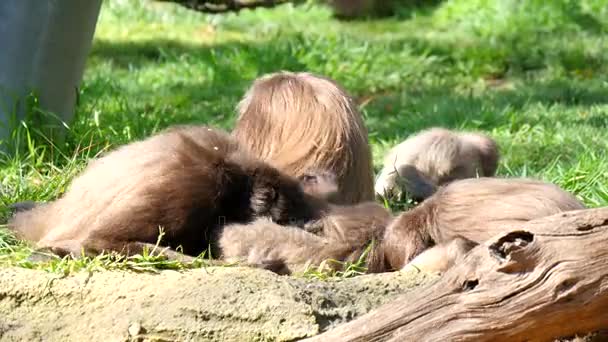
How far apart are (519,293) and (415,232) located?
1.44 metres

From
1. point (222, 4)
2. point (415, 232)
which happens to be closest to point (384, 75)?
point (222, 4)

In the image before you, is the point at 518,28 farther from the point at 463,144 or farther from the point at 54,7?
the point at 54,7

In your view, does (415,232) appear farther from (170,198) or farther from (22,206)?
(22,206)

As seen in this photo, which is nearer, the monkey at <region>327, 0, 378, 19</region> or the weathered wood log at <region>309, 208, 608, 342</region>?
the weathered wood log at <region>309, 208, 608, 342</region>

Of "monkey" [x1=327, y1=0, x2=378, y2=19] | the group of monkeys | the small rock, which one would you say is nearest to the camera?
the small rock

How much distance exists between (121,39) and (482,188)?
9.94 m

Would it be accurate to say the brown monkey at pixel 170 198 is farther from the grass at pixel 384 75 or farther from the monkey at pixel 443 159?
the monkey at pixel 443 159

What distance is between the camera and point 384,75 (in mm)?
12812

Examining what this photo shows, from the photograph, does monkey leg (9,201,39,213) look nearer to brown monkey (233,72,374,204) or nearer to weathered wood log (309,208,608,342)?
brown monkey (233,72,374,204)

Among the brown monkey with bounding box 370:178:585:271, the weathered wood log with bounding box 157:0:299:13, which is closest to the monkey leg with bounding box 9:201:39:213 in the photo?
the brown monkey with bounding box 370:178:585:271

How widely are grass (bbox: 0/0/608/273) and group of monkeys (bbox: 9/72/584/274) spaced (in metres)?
1.12

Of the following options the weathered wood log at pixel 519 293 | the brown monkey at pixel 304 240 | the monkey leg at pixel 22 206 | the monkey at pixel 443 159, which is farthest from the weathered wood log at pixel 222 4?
the weathered wood log at pixel 519 293

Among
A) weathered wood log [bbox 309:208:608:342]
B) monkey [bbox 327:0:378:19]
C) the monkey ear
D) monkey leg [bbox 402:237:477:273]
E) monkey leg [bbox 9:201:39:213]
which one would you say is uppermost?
weathered wood log [bbox 309:208:608:342]

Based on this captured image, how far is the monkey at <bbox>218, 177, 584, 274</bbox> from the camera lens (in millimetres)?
4984
